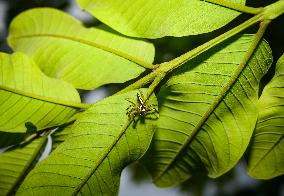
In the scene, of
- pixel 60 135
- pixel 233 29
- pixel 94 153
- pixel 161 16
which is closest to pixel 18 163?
pixel 60 135

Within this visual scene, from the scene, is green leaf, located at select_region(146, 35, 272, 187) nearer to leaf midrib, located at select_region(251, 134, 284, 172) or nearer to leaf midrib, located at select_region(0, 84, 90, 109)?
leaf midrib, located at select_region(251, 134, 284, 172)

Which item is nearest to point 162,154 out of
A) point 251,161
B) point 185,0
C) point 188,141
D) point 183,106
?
point 188,141

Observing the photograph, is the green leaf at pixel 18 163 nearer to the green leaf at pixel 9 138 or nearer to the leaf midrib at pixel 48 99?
the green leaf at pixel 9 138

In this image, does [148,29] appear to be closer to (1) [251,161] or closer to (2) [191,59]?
(2) [191,59]

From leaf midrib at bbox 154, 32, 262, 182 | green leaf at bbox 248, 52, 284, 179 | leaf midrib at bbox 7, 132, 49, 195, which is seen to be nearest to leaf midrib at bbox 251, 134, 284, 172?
green leaf at bbox 248, 52, 284, 179

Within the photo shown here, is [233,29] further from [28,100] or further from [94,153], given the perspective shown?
[28,100]

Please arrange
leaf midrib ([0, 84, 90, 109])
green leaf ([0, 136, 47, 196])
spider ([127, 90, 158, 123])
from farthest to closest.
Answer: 1. green leaf ([0, 136, 47, 196])
2. leaf midrib ([0, 84, 90, 109])
3. spider ([127, 90, 158, 123])
